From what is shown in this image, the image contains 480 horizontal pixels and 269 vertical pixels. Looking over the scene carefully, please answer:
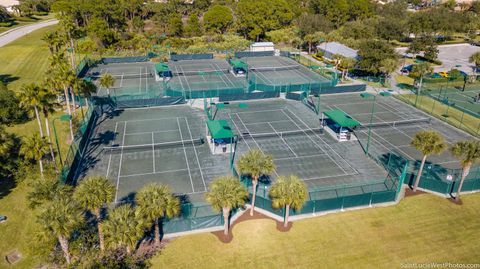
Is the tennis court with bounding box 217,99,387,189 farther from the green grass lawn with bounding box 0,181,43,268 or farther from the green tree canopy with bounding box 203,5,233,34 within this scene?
the green tree canopy with bounding box 203,5,233,34

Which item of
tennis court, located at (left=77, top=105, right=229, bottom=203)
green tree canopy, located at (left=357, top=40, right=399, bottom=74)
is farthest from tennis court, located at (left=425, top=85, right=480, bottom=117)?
tennis court, located at (left=77, top=105, right=229, bottom=203)

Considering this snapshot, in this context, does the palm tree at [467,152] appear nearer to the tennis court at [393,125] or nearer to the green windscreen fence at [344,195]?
the green windscreen fence at [344,195]

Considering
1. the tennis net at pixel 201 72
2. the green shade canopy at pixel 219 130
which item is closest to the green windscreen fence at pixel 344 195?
the green shade canopy at pixel 219 130

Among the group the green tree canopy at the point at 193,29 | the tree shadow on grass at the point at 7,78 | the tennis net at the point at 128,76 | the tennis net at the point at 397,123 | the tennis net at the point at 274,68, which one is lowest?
the tennis net at the point at 397,123

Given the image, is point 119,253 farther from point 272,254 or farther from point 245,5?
point 245,5

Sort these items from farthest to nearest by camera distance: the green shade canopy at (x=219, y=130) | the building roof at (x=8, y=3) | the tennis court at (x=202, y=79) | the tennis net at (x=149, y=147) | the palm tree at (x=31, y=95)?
the building roof at (x=8, y=3) → the tennis court at (x=202, y=79) → the tennis net at (x=149, y=147) → the green shade canopy at (x=219, y=130) → the palm tree at (x=31, y=95)

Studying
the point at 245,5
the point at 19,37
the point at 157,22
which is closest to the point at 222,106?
the point at 245,5
